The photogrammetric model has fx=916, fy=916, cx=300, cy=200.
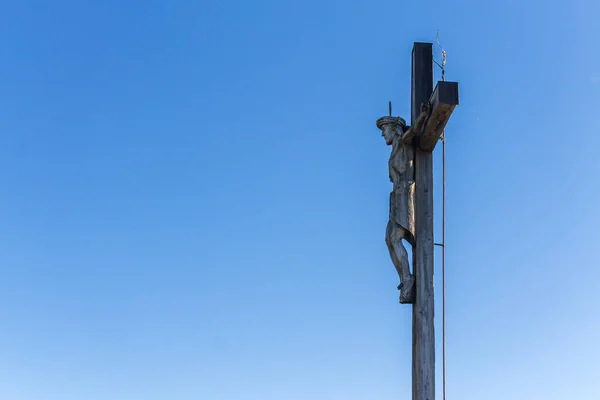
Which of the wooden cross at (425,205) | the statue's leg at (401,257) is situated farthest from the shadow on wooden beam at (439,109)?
the statue's leg at (401,257)

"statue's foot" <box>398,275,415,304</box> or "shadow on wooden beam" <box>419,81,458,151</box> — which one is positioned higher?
"shadow on wooden beam" <box>419,81,458,151</box>

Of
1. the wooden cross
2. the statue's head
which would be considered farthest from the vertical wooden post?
the statue's head

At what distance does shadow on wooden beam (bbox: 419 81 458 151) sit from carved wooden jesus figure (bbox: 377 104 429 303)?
86 mm

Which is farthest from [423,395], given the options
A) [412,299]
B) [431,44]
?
[431,44]

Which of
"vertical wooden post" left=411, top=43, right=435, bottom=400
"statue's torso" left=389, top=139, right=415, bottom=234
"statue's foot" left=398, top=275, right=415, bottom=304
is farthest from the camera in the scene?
"statue's torso" left=389, top=139, right=415, bottom=234

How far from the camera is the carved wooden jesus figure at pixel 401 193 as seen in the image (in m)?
8.43

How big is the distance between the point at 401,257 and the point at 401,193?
0.61 meters

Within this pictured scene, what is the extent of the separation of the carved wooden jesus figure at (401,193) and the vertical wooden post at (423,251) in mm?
68

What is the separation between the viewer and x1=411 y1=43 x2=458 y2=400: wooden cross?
8.11 metres

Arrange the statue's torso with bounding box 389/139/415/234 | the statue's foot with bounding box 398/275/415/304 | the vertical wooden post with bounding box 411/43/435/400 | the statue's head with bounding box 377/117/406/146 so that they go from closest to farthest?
the vertical wooden post with bounding box 411/43/435/400 < the statue's foot with bounding box 398/275/415/304 < the statue's torso with bounding box 389/139/415/234 < the statue's head with bounding box 377/117/406/146

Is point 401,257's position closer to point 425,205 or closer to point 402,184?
point 425,205

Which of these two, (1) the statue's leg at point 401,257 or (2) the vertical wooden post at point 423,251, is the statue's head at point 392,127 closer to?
(2) the vertical wooden post at point 423,251

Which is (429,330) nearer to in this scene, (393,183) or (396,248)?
(396,248)

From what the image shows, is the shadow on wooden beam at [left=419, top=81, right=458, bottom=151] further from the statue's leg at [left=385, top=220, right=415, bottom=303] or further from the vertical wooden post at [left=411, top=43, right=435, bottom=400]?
the statue's leg at [left=385, top=220, right=415, bottom=303]
